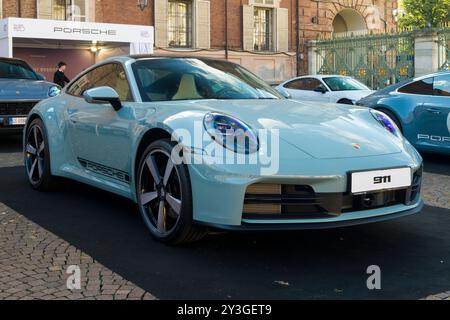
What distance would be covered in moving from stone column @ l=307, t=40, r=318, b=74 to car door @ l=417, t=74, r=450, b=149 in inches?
778

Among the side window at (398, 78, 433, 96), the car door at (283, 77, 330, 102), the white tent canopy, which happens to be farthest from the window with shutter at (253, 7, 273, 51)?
the side window at (398, 78, 433, 96)

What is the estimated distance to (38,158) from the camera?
6.29 metres

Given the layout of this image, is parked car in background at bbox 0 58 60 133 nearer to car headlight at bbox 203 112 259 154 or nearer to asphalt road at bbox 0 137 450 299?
→ asphalt road at bbox 0 137 450 299

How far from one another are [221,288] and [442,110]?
18.9 ft

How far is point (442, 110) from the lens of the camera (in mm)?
8227

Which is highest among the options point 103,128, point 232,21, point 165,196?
point 232,21

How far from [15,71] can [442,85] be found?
24.1ft

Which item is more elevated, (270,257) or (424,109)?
(424,109)

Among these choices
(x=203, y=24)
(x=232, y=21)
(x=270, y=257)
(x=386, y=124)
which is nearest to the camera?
(x=270, y=257)

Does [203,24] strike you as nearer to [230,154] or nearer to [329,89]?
[329,89]

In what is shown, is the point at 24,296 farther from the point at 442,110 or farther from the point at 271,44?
the point at 271,44

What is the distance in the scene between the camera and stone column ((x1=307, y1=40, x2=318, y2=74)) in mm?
28031

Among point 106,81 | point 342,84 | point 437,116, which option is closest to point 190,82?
point 106,81

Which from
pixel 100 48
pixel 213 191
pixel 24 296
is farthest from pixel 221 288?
pixel 100 48
